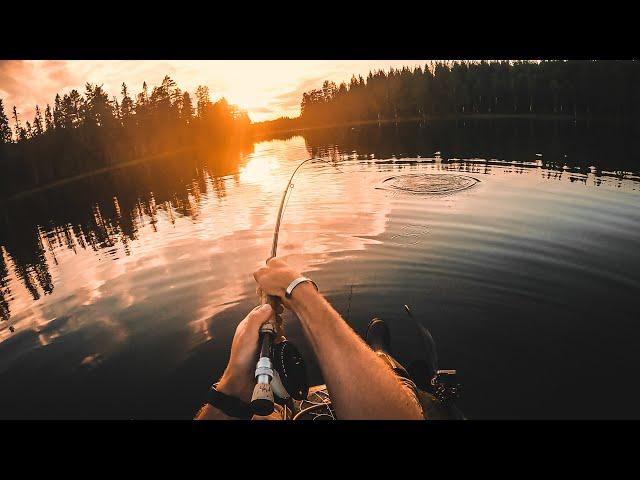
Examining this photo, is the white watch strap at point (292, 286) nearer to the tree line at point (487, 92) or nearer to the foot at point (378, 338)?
the foot at point (378, 338)

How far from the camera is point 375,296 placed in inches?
321

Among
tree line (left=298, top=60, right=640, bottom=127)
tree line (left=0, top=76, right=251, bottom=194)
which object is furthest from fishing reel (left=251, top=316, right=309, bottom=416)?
tree line (left=298, top=60, right=640, bottom=127)

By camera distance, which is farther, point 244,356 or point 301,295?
point 244,356

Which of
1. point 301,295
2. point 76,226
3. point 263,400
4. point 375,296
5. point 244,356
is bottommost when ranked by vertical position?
point 76,226

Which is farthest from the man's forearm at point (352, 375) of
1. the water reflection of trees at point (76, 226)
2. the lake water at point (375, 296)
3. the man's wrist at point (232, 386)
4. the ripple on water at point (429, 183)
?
the ripple on water at point (429, 183)

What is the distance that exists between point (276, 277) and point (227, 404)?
1081 millimetres

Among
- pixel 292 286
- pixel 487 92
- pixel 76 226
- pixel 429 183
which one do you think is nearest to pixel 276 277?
pixel 292 286

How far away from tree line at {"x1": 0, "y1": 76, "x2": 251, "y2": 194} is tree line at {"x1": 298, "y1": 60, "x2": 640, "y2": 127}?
2412 inches

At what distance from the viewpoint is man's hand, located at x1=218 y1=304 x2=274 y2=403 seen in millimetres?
2783

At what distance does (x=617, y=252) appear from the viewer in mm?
9148

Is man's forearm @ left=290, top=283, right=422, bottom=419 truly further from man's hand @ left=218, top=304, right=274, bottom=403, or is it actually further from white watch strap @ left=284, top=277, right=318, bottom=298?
man's hand @ left=218, top=304, right=274, bottom=403

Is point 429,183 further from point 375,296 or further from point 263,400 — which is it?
point 263,400
